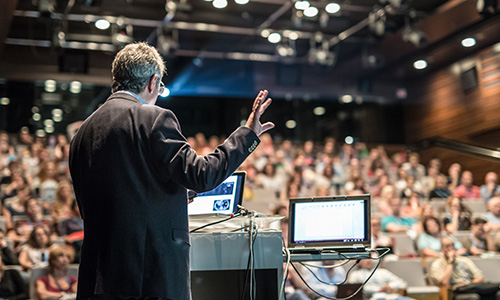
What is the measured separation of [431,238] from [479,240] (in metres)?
0.55

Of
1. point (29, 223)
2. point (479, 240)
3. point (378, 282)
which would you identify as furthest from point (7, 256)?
point (479, 240)

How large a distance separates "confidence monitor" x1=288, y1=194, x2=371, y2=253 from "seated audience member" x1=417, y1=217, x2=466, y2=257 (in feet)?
12.7

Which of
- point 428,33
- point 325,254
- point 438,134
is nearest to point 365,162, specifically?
point 438,134

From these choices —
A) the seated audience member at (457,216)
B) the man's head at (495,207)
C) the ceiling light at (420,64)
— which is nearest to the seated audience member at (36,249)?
the seated audience member at (457,216)

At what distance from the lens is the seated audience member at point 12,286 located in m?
4.71

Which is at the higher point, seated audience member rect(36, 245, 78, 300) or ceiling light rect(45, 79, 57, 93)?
ceiling light rect(45, 79, 57, 93)

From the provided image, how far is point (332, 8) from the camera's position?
912 centimetres

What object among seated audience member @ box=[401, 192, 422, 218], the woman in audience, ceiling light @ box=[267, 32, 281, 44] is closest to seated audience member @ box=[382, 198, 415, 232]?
seated audience member @ box=[401, 192, 422, 218]

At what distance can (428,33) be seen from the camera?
10.1 metres

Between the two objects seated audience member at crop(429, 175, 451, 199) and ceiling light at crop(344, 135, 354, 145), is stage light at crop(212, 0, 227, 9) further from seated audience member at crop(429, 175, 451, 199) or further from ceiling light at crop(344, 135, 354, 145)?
ceiling light at crop(344, 135, 354, 145)

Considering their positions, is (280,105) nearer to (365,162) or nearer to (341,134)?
(341,134)

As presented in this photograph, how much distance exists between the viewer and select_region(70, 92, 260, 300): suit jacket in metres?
1.62

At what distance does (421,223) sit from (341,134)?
6220mm

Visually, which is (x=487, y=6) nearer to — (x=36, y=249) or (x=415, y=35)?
(x=415, y=35)
